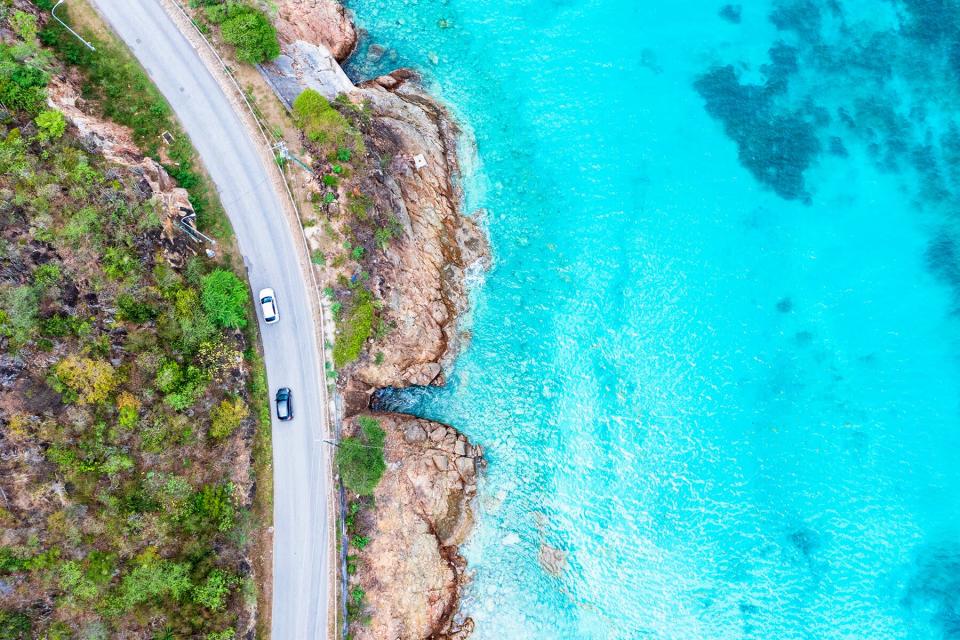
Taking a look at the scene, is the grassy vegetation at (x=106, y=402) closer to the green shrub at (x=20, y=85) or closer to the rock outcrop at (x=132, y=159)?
the green shrub at (x=20, y=85)

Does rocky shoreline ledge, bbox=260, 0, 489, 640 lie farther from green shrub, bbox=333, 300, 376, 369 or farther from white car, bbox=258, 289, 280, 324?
white car, bbox=258, 289, 280, 324

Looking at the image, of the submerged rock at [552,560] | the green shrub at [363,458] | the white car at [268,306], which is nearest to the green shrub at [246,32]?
the white car at [268,306]

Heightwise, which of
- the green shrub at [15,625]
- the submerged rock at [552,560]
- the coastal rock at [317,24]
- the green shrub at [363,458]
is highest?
the coastal rock at [317,24]

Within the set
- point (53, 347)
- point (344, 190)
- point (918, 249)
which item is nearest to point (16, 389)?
point (53, 347)

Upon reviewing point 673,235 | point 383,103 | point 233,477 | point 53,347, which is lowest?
point 233,477

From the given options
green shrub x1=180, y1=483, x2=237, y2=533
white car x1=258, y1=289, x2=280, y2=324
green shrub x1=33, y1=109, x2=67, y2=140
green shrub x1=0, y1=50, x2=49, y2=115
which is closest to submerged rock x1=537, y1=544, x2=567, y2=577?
green shrub x1=180, y1=483, x2=237, y2=533

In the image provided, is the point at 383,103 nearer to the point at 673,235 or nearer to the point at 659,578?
the point at 673,235
